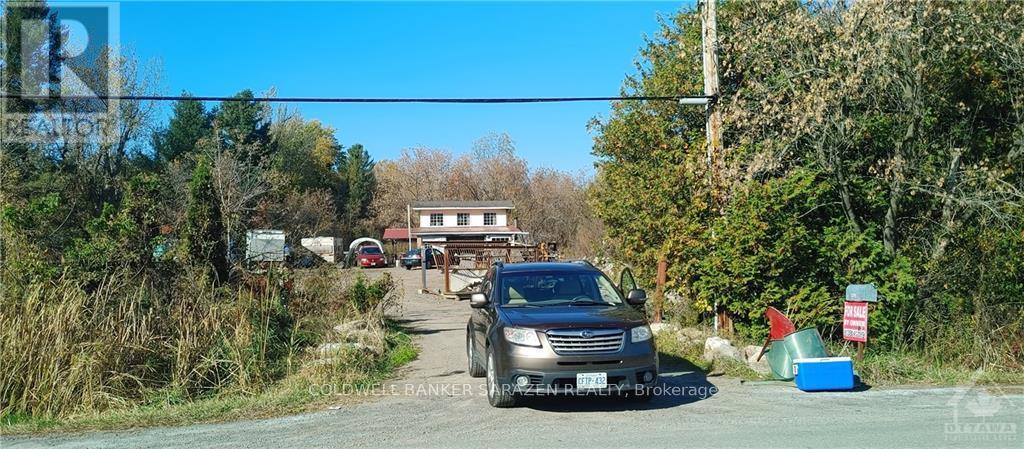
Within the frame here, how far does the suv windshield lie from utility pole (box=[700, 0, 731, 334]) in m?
4.11

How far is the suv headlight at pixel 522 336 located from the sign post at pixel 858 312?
5.16 m

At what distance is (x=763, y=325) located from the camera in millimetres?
13383

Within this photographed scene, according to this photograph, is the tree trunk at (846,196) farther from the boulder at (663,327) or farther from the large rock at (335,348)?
the large rock at (335,348)

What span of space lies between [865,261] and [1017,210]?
3.00 meters

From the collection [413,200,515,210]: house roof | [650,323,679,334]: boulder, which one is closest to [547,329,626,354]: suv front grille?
[650,323,679,334]: boulder

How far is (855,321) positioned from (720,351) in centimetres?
195

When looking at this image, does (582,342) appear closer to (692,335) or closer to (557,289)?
(557,289)

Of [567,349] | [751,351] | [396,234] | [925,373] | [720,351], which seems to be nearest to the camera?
[567,349]

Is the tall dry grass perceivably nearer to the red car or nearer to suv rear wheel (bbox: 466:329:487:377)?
suv rear wheel (bbox: 466:329:487:377)

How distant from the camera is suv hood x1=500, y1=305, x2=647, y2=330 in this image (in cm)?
855

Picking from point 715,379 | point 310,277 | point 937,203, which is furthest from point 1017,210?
point 310,277

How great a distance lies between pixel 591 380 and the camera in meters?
Answer: 8.27

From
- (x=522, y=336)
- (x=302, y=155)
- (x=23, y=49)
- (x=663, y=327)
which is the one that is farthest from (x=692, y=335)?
(x=302, y=155)

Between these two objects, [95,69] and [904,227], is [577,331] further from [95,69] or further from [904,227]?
[95,69]
